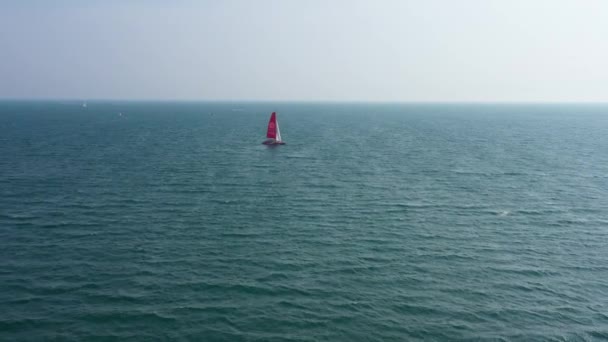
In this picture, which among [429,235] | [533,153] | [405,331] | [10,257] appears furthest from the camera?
[533,153]

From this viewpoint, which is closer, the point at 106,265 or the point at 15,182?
the point at 106,265

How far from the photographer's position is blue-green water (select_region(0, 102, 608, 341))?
4103 centimetres

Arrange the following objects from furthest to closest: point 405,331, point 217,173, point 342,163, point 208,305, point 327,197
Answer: point 342,163 → point 217,173 → point 327,197 → point 208,305 → point 405,331

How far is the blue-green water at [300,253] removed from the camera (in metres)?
41.0

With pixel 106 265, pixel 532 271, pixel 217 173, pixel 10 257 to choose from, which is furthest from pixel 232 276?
pixel 217 173

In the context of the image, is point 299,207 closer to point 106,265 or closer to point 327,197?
point 327,197

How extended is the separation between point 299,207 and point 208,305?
118ft

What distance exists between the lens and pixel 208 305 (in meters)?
43.6

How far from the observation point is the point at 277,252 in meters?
57.1

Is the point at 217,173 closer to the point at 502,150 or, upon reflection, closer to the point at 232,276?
the point at 232,276

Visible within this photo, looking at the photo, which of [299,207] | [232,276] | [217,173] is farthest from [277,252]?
[217,173]

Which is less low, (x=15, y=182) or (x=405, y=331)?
(x=15, y=182)

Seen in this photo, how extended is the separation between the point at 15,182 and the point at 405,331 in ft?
287

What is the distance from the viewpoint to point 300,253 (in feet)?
187
